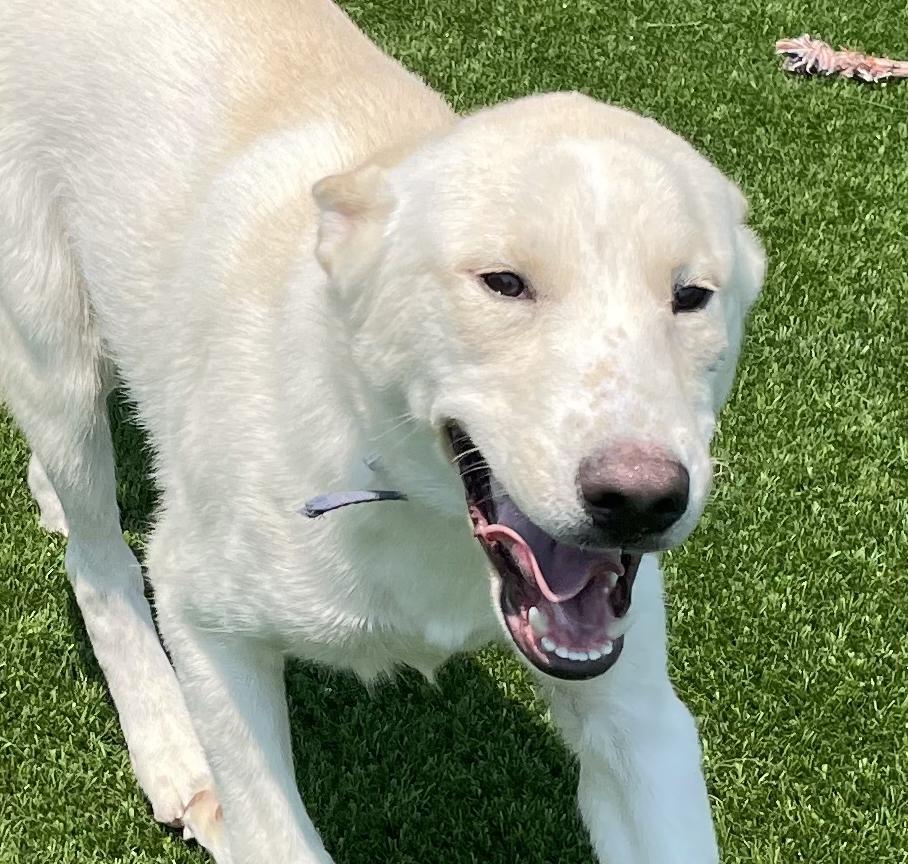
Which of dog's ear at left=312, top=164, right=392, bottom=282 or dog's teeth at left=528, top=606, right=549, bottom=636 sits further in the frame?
dog's ear at left=312, top=164, right=392, bottom=282

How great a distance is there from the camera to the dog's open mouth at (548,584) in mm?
2113

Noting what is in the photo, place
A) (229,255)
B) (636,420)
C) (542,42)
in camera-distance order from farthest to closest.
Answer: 1. (542,42)
2. (229,255)
3. (636,420)

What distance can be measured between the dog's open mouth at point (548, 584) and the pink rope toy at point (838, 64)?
4182 millimetres

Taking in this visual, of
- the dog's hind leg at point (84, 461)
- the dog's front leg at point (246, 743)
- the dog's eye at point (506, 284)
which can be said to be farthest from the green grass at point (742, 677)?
the dog's eye at point (506, 284)

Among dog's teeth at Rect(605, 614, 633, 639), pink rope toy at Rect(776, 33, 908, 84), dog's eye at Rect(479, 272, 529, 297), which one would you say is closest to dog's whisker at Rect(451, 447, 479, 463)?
dog's eye at Rect(479, 272, 529, 297)

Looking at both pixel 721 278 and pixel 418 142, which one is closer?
pixel 721 278

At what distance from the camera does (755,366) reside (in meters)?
4.48

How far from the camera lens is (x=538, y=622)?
2123 mm

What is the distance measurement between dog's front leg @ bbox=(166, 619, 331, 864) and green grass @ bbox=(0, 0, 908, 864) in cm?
61

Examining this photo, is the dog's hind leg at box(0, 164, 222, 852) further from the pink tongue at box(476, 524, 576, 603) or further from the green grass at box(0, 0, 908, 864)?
the pink tongue at box(476, 524, 576, 603)

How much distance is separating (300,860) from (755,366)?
8.13 ft

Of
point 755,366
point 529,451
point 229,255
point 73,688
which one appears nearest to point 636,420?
point 529,451

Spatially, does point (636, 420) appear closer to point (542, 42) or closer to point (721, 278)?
point (721, 278)

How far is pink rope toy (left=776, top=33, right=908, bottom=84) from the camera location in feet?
18.9
